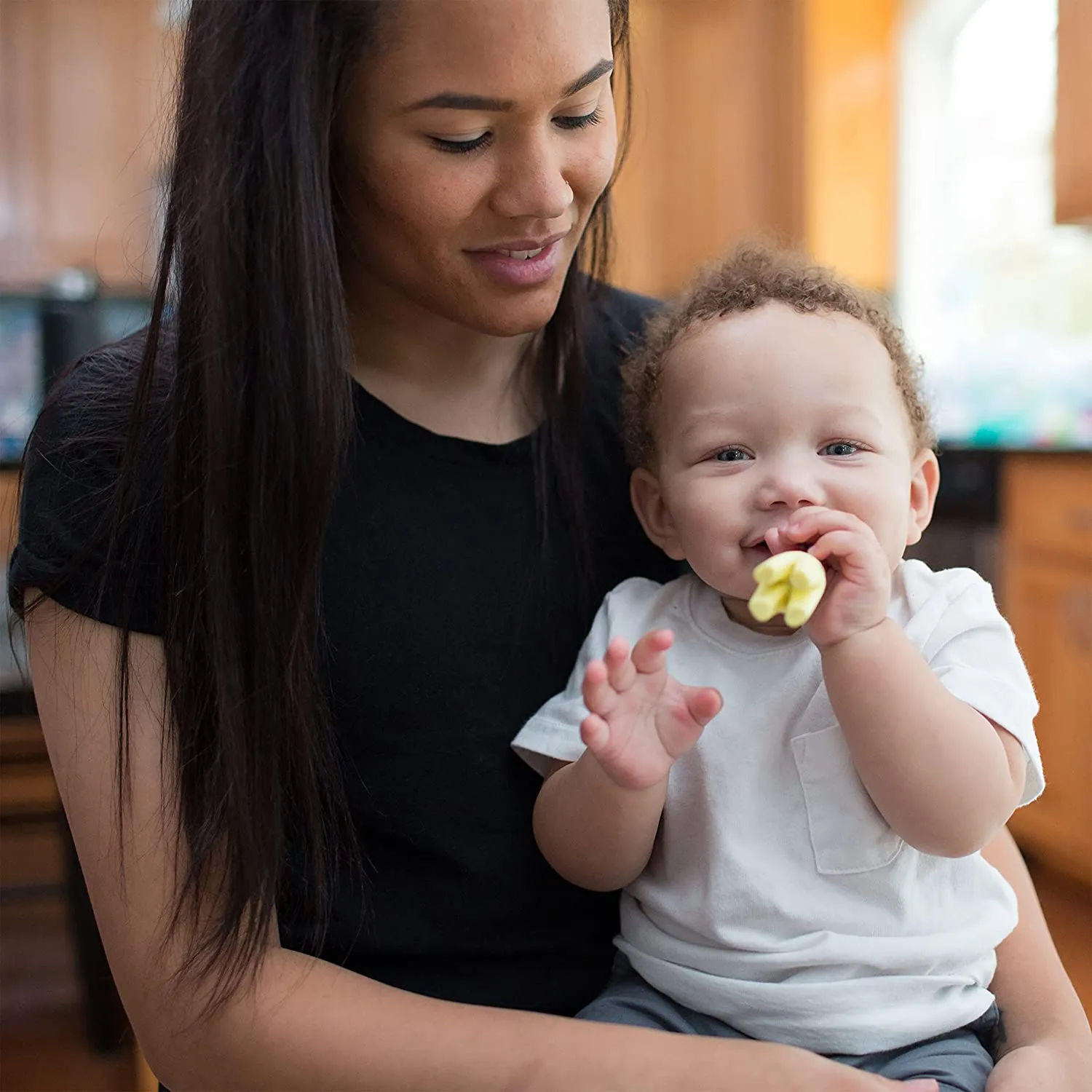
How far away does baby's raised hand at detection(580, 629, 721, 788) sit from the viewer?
34.4 inches

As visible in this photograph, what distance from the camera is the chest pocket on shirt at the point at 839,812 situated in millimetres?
917

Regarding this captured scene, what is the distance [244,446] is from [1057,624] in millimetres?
2794

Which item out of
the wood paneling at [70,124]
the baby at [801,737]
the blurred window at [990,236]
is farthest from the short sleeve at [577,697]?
the wood paneling at [70,124]

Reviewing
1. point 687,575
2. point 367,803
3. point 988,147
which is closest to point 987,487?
point 988,147

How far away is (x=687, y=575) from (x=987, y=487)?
2.55m

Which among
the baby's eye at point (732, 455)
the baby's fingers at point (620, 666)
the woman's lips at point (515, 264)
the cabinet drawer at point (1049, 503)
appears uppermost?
the woman's lips at point (515, 264)

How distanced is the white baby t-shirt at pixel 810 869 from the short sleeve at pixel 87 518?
34 cm

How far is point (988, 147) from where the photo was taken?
4.18 metres

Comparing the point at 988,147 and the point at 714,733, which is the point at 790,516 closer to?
the point at 714,733

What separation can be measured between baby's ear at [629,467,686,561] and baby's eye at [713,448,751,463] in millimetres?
75

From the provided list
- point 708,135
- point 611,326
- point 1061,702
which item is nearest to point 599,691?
point 611,326

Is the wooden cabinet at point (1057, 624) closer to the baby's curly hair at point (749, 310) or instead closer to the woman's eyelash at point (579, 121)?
the baby's curly hair at point (749, 310)

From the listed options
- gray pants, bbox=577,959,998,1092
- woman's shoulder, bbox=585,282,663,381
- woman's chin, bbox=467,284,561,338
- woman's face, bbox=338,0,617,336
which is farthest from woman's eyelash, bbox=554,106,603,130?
gray pants, bbox=577,959,998,1092

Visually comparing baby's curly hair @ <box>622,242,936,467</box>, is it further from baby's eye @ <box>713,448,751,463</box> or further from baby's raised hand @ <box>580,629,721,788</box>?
baby's raised hand @ <box>580,629,721,788</box>
